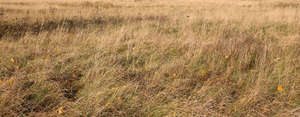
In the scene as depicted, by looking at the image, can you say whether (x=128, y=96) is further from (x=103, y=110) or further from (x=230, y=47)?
(x=230, y=47)

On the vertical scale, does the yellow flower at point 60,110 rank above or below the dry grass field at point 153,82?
below

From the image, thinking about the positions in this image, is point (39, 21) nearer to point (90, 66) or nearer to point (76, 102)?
point (90, 66)

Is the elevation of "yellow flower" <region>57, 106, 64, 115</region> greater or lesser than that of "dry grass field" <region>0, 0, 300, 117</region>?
lesser

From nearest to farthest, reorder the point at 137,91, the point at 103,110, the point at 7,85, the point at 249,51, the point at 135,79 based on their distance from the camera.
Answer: the point at 103,110, the point at 7,85, the point at 137,91, the point at 135,79, the point at 249,51

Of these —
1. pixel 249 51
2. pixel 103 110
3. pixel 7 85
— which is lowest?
pixel 103 110

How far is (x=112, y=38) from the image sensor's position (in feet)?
13.0

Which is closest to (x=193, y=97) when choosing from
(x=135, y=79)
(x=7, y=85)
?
(x=135, y=79)

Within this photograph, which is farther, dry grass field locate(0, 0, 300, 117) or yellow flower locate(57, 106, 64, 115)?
dry grass field locate(0, 0, 300, 117)

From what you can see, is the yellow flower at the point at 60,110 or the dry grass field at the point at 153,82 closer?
the yellow flower at the point at 60,110

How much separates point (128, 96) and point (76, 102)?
0.54 metres

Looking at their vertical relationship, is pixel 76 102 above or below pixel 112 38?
below

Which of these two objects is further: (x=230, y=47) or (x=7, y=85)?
(x=230, y=47)

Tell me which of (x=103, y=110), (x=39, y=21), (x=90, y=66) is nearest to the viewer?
(x=103, y=110)

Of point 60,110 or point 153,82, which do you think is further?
point 153,82
